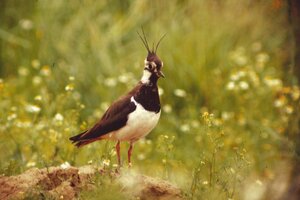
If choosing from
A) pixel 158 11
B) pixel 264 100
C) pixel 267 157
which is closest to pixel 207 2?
pixel 158 11

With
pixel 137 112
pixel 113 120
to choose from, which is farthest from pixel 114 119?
pixel 137 112

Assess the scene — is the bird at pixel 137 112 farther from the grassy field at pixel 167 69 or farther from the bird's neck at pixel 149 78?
the grassy field at pixel 167 69

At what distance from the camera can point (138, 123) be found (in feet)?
18.3

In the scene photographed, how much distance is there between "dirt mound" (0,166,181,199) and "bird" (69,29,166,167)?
1.28ft

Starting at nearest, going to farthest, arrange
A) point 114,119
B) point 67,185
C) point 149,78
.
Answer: point 67,185, point 149,78, point 114,119

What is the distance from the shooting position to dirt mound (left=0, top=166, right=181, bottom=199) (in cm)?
491

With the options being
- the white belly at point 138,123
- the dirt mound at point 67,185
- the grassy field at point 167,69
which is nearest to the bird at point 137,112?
the white belly at point 138,123

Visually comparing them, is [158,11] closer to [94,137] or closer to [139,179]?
[94,137]

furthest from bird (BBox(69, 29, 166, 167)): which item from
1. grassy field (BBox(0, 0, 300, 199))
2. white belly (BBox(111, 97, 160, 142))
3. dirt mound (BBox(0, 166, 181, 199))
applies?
grassy field (BBox(0, 0, 300, 199))

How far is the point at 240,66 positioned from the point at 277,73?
511 millimetres

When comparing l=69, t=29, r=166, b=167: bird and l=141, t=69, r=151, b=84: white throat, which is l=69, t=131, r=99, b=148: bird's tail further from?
l=141, t=69, r=151, b=84: white throat

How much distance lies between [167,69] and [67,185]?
14.4 ft

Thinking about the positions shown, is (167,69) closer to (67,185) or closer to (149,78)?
(149,78)

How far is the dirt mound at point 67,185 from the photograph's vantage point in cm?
491
